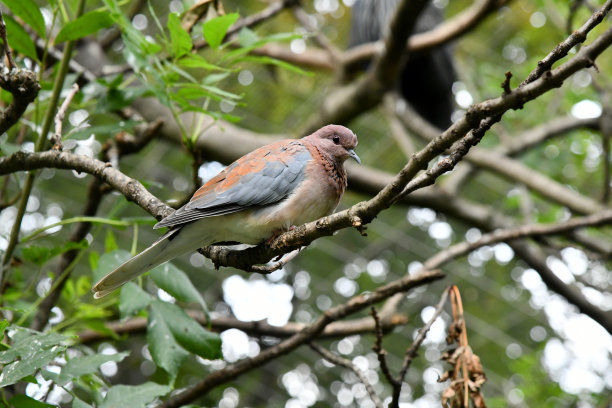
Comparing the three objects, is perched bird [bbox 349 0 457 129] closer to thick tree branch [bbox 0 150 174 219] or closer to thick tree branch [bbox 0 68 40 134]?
thick tree branch [bbox 0 150 174 219]

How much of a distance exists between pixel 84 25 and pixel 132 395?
1000 mm

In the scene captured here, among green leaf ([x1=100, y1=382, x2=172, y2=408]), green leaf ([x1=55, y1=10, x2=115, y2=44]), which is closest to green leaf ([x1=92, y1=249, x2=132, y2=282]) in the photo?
green leaf ([x1=100, y1=382, x2=172, y2=408])

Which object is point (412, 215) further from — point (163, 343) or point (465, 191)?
point (163, 343)

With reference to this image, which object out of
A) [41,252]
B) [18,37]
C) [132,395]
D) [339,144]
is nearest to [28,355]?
[132,395]

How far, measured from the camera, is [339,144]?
2.45 metres

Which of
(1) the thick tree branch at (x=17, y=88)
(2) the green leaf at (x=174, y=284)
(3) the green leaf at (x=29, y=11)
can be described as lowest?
(2) the green leaf at (x=174, y=284)

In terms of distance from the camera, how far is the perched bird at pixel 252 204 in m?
1.97

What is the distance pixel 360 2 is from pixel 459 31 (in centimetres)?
158

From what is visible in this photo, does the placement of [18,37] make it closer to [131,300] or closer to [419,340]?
[131,300]

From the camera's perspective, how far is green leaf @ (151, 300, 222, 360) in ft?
6.81

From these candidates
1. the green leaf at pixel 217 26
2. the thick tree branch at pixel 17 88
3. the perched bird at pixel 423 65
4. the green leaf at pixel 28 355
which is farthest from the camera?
the perched bird at pixel 423 65

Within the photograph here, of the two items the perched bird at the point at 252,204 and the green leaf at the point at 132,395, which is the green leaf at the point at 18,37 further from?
the green leaf at the point at 132,395

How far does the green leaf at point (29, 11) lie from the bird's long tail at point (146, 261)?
0.69 metres

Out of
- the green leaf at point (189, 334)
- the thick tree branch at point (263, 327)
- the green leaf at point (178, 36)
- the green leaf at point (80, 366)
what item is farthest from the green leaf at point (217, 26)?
the thick tree branch at point (263, 327)
